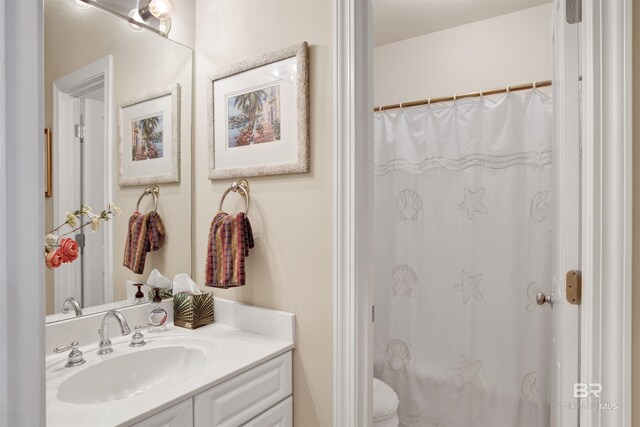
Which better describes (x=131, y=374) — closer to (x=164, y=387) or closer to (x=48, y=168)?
(x=164, y=387)

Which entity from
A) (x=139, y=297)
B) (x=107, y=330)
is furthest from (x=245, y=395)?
(x=139, y=297)

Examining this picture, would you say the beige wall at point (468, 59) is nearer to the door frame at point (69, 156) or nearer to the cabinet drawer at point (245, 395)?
the door frame at point (69, 156)

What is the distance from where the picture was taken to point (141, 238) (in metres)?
1.52

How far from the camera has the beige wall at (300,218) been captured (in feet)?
4.21

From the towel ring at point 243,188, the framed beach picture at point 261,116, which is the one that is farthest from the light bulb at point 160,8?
the towel ring at point 243,188

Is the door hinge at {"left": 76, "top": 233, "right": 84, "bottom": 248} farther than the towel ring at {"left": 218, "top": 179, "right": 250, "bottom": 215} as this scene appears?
No

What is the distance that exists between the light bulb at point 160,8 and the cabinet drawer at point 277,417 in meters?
1.60

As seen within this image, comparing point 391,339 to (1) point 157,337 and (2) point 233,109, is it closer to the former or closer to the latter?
(1) point 157,337

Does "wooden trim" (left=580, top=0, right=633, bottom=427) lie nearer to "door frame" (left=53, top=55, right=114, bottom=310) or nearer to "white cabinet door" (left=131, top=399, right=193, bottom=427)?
"white cabinet door" (left=131, top=399, right=193, bottom=427)

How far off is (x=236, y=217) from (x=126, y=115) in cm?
61

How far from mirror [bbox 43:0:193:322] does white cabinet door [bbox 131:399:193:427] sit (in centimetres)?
56

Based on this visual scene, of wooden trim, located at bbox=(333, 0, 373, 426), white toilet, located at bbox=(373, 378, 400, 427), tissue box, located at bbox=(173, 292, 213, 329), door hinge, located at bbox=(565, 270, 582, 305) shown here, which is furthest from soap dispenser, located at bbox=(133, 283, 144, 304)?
door hinge, located at bbox=(565, 270, 582, 305)

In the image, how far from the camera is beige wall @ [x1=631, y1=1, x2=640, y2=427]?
818 mm

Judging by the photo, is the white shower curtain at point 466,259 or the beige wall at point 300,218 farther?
the white shower curtain at point 466,259
